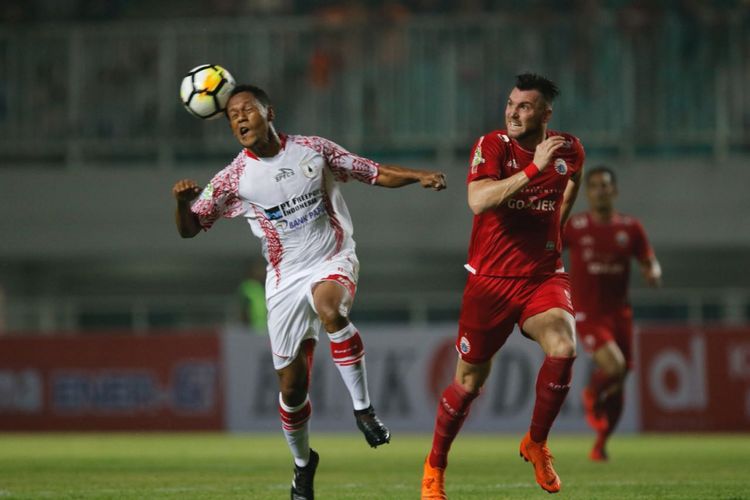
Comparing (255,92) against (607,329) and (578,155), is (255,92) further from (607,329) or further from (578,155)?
(607,329)

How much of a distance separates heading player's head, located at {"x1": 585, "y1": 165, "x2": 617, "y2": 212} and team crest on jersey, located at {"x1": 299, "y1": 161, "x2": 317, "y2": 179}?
13.9ft

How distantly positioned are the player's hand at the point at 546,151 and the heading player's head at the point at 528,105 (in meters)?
0.33

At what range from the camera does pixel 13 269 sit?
20.9m

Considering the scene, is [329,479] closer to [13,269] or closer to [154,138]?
[154,138]

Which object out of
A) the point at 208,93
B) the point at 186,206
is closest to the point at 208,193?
the point at 186,206

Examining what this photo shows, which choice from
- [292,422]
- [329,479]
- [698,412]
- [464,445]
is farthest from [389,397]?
[292,422]

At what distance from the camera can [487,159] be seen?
7.41 meters

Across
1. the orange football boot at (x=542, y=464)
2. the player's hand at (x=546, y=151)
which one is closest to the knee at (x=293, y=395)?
the orange football boot at (x=542, y=464)

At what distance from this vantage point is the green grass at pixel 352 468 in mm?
8539

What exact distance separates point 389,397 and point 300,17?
6205 mm

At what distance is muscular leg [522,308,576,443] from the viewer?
7.32 metres

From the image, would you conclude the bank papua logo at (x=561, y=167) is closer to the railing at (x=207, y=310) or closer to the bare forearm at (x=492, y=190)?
the bare forearm at (x=492, y=190)

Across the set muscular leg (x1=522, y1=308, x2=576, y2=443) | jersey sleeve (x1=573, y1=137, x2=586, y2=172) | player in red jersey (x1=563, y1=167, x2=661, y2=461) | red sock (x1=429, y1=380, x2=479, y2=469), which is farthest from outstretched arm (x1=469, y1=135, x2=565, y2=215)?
player in red jersey (x1=563, y1=167, x2=661, y2=461)

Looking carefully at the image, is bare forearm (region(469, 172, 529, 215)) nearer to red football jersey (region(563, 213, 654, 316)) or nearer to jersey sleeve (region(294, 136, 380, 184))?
jersey sleeve (region(294, 136, 380, 184))
